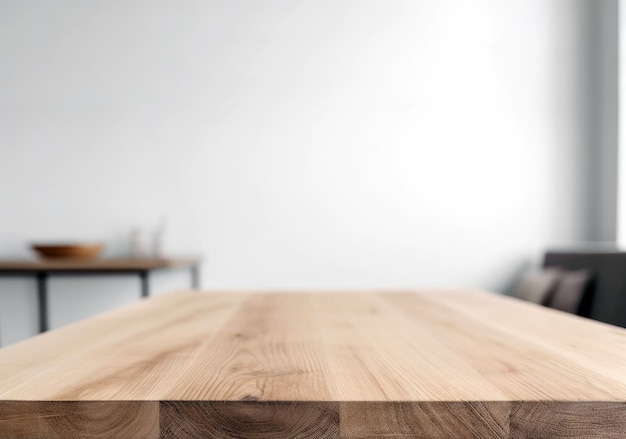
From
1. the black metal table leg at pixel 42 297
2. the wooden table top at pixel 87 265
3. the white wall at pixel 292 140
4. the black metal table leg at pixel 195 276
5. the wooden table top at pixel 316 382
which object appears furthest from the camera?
the white wall at pixel 292 140

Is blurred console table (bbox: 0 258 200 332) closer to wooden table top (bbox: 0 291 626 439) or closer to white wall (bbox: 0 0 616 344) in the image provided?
white wall (bbox: 0 0 616 344)

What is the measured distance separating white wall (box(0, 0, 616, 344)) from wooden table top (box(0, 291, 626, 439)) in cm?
245

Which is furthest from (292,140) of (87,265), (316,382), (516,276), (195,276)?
(316,382)

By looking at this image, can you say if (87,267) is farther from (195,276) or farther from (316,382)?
(316,382)

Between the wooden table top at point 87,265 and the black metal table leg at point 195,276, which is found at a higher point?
the wooden table top at point 87,265

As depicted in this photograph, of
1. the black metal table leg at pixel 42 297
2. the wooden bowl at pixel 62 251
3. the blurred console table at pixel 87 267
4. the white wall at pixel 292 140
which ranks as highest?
the white wall at pixel 292 140

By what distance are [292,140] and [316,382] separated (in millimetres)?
2849

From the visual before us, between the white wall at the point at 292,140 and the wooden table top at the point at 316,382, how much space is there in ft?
8.02

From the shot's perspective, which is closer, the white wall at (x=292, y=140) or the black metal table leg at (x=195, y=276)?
the black metal table leg at (x=195, y=276)

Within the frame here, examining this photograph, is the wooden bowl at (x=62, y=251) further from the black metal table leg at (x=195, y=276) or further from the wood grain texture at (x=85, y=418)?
the wood grain texture at (x=85, y=418)

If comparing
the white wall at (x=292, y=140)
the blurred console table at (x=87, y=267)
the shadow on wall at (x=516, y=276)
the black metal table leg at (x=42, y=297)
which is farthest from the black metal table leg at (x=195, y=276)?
the shadow on wall at (x=516, y=276)

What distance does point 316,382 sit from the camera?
0.49m

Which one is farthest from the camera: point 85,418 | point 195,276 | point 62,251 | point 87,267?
point 195,276

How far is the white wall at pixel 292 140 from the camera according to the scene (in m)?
3.26
